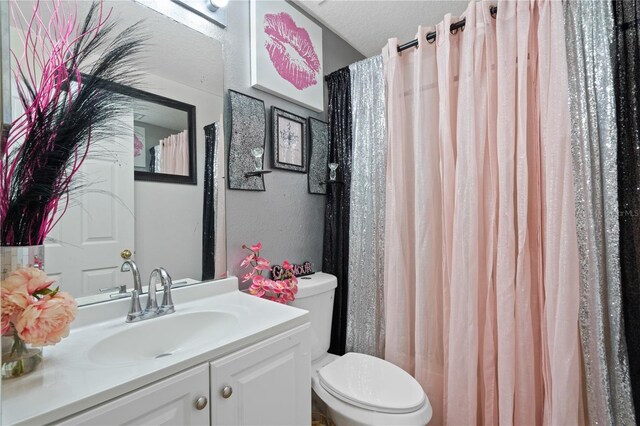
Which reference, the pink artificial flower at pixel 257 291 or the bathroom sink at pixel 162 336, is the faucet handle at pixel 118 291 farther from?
the pink artificial flower at pixel 257 291

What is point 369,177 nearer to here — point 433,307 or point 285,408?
point 433,307

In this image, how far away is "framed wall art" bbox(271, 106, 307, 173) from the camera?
1578 mm

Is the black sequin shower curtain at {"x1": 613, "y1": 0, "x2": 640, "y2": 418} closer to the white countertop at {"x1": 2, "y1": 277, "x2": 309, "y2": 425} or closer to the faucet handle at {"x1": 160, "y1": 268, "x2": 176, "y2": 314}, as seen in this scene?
the white countertop at {"x1": 2, "y1": 277, "x2": 309, "y2": 425}

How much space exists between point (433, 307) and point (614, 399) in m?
0.68

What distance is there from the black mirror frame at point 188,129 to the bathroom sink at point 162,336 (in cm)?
51

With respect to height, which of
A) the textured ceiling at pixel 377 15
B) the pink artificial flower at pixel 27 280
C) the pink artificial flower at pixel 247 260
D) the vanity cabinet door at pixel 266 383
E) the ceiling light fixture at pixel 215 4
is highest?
the textured ceiling at pixel 377 15

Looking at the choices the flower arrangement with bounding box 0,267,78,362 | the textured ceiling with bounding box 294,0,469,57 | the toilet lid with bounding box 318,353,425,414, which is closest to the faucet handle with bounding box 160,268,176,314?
the flower arrangement with bounding box 0,267,78,362

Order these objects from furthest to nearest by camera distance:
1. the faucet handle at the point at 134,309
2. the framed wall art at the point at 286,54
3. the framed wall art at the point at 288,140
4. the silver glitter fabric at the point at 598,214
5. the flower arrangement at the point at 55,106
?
the framed wall art at the point at 288,140 < the framed wall art at the point at 286,54 < the silver glitter fabric at the point at 598,214 < the faucet handle at the point at 134,309 < the flower arrangement at the point at 55,106

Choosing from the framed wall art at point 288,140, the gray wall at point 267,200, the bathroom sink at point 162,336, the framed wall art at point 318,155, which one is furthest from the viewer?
the framed wall art at point 318,155

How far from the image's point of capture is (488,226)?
132 cm

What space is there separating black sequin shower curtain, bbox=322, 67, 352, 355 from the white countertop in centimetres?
77

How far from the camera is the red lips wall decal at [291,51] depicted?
154 cm

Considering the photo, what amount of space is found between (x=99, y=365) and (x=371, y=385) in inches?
40.0

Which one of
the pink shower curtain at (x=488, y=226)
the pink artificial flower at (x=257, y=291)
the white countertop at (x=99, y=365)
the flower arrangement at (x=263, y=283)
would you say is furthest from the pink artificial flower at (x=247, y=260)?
the pink shower curtain at (x=488, y=226)
